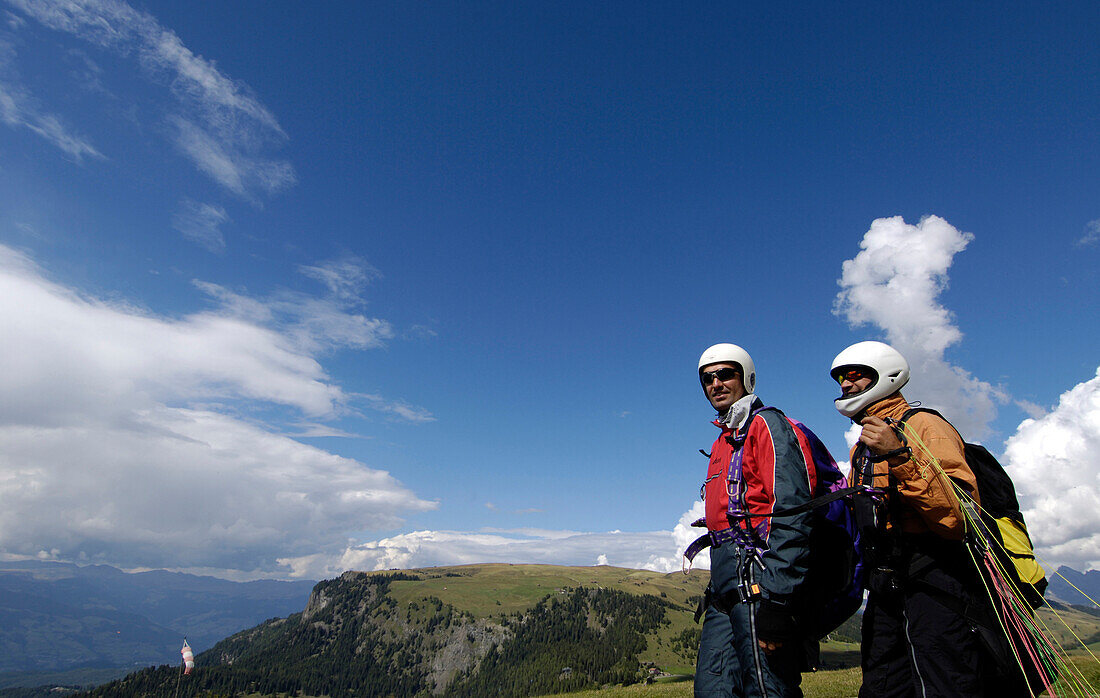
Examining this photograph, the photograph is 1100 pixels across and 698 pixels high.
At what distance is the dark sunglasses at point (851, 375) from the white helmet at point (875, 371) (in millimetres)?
42

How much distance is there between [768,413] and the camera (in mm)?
6918

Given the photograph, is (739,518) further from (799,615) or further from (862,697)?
(862,697)

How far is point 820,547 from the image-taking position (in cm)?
665

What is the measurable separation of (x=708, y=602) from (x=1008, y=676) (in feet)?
10.2

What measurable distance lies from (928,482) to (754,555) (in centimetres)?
198

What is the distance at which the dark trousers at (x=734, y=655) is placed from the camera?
5.79 m

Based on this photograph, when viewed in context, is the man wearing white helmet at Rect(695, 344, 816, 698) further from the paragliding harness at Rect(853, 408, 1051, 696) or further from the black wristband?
the paragliding harness at Rect(853, 408, 1051, 696)

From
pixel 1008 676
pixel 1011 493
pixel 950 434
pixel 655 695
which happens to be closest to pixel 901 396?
pixel 950 434

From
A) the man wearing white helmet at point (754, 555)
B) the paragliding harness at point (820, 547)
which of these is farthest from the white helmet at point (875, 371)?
the man wearing white helmet at point (754, 555)

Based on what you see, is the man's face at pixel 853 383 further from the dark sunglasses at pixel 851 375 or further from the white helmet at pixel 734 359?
the white helmet at pixel 734 359

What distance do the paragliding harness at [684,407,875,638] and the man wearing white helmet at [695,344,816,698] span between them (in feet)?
0.06

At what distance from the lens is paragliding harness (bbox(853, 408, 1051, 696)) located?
19.9ft

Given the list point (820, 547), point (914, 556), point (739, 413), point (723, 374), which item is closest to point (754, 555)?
point (820, 547)

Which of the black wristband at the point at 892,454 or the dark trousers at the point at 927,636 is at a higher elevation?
the black wristband at the point at 892,454
